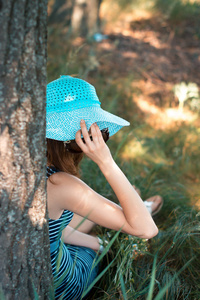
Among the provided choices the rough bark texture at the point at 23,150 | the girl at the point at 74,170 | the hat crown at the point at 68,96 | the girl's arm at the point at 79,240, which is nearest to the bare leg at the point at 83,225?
the girl's arm at the point at 79,240

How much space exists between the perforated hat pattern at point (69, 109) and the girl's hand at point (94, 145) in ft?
0.15

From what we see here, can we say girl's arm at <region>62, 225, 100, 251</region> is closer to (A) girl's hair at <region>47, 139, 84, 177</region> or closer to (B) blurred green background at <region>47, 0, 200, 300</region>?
(B) blurred green background at <region>47, 0, 200, 300</region>

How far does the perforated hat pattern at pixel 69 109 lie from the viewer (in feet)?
4.50

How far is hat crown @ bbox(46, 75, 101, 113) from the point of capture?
1.40m

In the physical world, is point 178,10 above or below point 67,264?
above

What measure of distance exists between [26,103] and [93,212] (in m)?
0.61

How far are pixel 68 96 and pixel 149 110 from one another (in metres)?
2.99

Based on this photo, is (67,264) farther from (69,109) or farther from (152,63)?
(152,63)

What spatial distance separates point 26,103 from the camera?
99cm

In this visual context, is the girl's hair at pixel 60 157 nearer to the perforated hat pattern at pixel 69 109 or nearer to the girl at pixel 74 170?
the girl at pixel 74 170

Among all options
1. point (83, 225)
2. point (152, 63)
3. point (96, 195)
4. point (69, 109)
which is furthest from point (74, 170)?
point (152, 63)

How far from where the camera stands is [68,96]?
1407 mm

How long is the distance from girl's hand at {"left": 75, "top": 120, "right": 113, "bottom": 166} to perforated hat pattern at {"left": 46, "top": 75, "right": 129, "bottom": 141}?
0.15 ft

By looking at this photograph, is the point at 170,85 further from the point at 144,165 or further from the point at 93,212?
the point at 93,212
